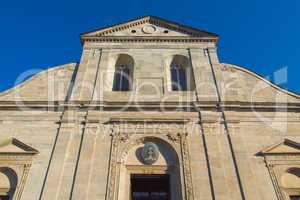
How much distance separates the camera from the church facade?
13.4m

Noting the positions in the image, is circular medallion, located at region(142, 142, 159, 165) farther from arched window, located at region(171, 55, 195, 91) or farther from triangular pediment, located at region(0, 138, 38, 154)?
arched window, located at region(171, 55, 195, 91)

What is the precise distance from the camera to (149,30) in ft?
71.6

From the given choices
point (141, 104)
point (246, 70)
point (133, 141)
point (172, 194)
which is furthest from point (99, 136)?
point (246, 70)

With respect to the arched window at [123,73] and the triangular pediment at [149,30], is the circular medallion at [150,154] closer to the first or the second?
the arched window at [123,73]

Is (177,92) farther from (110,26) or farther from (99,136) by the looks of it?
(110,26)

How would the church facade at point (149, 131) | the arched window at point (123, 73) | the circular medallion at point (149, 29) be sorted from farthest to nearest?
the circular medallion at point (149, 29) → the arched window at point (123, 73) → the church facade at point (149, 131)

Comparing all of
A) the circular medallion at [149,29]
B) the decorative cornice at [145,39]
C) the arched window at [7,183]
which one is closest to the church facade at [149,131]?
the arched window at [7,183]

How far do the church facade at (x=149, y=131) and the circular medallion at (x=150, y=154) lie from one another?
39 mm

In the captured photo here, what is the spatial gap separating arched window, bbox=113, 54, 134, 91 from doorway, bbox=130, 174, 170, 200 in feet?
17.9

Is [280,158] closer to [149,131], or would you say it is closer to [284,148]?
[284,148]

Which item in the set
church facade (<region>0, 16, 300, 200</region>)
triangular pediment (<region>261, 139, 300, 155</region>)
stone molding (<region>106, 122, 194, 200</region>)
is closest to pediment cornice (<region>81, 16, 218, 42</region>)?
church facade (<region>0, 16, 300, 200</region>)

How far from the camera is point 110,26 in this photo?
70.3 ft

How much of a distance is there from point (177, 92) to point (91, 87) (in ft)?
13.6

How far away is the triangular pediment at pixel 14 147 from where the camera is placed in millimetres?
→ 14469
